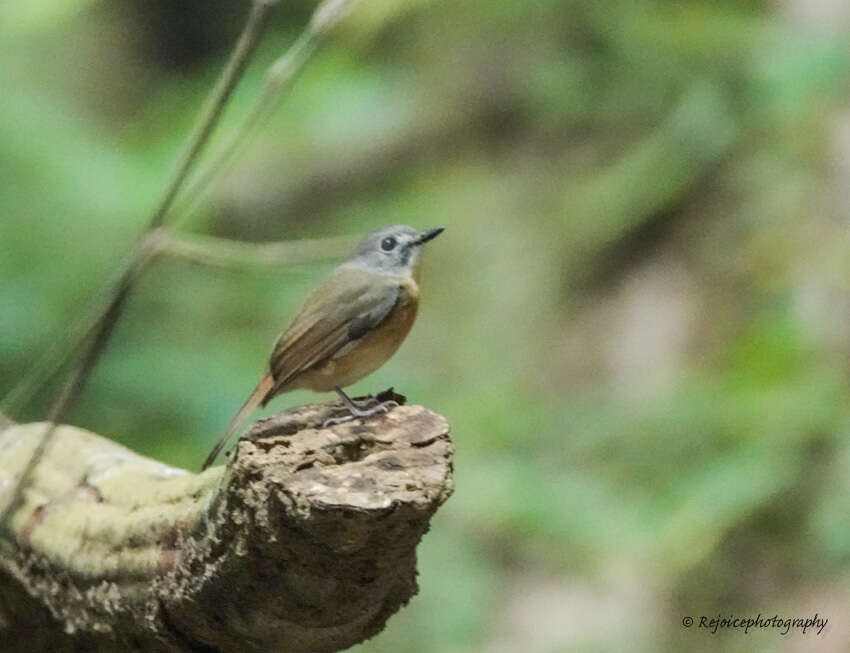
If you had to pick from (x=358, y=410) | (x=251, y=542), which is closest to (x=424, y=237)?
(x=358, y=410)

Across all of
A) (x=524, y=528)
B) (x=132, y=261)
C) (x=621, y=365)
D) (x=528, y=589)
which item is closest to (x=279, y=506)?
(x=132, y=261)

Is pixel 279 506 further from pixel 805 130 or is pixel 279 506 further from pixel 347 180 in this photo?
pixel 347 180

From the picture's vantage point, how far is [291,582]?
6.31 ft

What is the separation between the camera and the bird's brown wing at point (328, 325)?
9.18ft

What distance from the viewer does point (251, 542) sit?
6.31ft

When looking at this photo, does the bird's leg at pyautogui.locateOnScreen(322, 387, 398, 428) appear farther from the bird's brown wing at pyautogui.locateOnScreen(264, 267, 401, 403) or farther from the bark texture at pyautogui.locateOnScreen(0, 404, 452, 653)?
the bird's brown wing at pyautogui.locateOnScreen(264, 267, 401, 403)

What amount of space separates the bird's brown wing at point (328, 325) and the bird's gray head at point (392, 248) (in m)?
0.25

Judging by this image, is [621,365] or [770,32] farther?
[621,365]

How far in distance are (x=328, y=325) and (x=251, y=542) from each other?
0.95 meters

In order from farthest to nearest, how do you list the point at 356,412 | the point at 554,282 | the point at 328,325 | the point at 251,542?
the point at 554,282
the point at 328,325
the point at 356,412
the point at 251,542

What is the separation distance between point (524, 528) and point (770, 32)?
228 cm

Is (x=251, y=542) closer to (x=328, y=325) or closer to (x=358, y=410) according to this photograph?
(x=358, y=410)

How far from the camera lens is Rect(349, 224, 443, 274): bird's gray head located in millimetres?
3166

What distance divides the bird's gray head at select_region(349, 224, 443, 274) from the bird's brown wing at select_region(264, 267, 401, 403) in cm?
25
